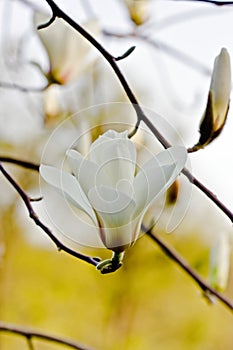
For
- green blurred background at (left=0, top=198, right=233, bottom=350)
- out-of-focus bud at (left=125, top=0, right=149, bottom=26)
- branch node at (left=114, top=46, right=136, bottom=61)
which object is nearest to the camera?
branch node at (left=114, top=46, right=136, bottom=61)

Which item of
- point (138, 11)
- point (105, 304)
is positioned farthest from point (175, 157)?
point (105, 304)

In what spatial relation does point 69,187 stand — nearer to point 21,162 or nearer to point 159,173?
point 159,173

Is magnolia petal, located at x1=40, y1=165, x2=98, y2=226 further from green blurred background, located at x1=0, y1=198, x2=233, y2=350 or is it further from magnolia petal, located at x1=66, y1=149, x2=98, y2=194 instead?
green blurred background, located at x1=0, y1=198, x2=233, y2=350

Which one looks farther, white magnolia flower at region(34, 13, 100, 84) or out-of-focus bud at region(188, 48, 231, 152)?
white magnolia flower at region(34, 13, 100, 84)

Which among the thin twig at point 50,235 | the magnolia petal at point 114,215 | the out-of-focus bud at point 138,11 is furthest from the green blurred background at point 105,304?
the magnolia petal at point 114,215

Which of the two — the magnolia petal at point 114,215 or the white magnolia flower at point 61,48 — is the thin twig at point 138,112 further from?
the white magnolia flower at point 61,48

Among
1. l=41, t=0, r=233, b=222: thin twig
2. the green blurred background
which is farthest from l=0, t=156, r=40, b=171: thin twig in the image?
the green blurred background

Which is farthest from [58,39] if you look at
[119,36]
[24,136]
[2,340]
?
[2,340]

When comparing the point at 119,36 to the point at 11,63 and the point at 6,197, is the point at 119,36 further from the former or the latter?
the point at 6,197
